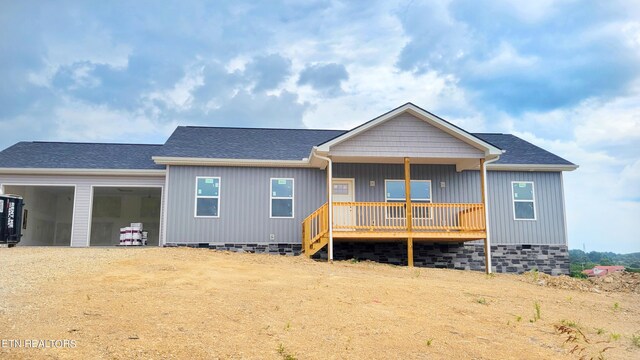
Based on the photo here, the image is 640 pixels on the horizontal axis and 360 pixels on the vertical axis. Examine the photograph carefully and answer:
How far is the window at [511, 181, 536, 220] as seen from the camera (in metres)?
17.2

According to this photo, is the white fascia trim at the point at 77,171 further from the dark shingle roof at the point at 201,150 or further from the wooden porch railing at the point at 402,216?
the wooden porch railing at the point at 402,216

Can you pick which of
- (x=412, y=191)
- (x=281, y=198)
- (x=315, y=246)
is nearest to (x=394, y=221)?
(x=412, y=191)

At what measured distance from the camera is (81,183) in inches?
670

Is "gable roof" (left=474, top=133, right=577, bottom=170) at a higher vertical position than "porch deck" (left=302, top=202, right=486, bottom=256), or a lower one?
higher

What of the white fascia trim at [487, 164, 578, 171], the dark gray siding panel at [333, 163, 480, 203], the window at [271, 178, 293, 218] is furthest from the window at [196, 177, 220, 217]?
the white fascia trim at [487, 164, 578, 171]

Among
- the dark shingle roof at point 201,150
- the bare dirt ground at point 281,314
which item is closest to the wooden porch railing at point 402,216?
the dark shingle roof at point 201,150

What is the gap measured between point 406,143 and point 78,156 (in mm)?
11988

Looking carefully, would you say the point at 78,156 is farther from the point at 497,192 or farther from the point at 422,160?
the point at 497,192

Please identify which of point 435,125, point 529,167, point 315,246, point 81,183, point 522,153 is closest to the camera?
point 315,246

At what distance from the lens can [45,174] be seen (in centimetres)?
1686

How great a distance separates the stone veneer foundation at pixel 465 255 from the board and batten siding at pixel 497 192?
348 mm

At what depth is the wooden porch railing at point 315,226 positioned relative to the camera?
14852 mm

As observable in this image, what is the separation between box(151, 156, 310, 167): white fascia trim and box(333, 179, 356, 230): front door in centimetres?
132

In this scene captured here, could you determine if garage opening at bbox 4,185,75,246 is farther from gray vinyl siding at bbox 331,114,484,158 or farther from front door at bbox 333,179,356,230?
gray vinyl siding at bbox 331,114,484,158
